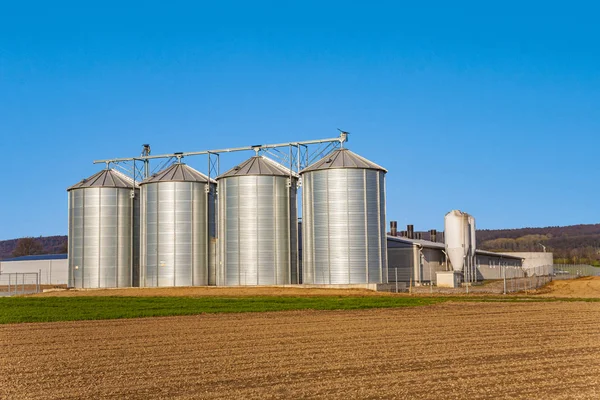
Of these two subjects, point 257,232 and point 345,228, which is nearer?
point 345,228

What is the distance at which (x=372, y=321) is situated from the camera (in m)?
33.2

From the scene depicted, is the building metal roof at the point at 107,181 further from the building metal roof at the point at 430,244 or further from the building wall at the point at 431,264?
the building wall at the point at 431,264

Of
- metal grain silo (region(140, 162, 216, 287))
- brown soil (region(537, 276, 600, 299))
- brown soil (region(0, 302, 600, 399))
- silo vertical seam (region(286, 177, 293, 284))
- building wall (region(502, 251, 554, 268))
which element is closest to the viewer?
brown soil (region(0, 302, 600, 399))

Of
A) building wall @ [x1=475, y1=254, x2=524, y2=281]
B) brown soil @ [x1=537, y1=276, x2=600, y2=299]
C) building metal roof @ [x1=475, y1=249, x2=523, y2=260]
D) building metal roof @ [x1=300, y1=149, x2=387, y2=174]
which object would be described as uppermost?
building metal roof @ [x1=300, y1=149, x2=387, y2=174]

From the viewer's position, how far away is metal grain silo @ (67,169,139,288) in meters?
76.4

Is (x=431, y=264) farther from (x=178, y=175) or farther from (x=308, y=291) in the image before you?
(x=178, y=175)

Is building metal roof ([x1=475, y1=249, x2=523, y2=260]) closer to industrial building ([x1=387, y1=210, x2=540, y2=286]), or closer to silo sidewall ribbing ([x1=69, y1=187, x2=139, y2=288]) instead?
industrial building ([x1=387, y1=210, x2=540, y2=286])

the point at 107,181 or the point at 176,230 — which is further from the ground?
the point at 107,181

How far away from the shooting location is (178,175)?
243ft

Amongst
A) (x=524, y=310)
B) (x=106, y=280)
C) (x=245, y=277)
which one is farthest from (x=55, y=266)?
(x=524, y=310)

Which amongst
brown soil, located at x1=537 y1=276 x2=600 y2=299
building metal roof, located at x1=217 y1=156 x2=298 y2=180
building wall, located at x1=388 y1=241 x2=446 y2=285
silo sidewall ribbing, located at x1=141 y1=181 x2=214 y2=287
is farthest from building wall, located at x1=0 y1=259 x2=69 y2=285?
brown soil, located at x1=537 y1=276 x2=600 y2=299

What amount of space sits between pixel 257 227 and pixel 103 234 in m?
18.5

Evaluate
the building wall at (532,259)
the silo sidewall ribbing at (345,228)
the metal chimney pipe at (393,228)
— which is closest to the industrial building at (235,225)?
the silo sidewall ribbing at (345,228)

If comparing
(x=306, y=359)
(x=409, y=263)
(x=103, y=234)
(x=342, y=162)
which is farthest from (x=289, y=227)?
(x=306, y=359)
